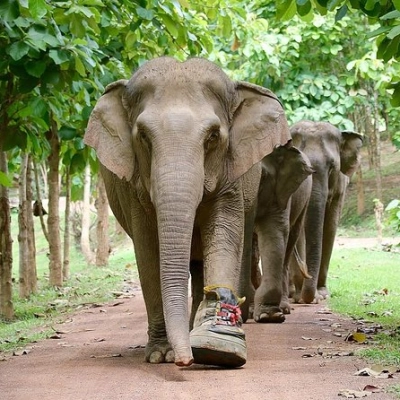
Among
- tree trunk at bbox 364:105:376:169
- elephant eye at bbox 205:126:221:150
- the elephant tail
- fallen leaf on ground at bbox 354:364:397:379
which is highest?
tree trunk at bbox 364:105:376:169

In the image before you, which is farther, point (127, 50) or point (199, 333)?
point (127, 50)

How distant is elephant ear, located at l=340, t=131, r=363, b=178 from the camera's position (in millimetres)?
13648

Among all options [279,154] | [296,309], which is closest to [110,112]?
[279,154]

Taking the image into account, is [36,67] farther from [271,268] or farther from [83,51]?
[271,268]

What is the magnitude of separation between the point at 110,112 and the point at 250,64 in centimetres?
1338

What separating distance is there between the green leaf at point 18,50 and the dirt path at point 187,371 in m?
2.38

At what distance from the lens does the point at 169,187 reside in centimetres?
663

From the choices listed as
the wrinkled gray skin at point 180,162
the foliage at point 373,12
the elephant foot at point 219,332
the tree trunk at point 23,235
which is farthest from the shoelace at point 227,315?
the tree trunk at point 23,235

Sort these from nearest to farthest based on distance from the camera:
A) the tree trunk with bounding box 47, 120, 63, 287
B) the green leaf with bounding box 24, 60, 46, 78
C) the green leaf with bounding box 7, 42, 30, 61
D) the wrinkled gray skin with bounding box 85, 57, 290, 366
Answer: the wrinkled gray skin with bounding box 85, 57, 290, 366 < the green leaf with bounding box 7, 42, 30, 61 < the green leaf with bounding box 24, 60, 46, 78 < the tree trunk with bounding box 47, 120, 63, 287

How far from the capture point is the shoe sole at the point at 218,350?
6727 mm

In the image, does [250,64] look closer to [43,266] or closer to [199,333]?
[43,266]

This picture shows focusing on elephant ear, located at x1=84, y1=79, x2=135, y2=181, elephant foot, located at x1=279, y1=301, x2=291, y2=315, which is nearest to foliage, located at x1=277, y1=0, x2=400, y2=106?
elephant ear, located at x1=84, y1=79, x2=135, y2=181

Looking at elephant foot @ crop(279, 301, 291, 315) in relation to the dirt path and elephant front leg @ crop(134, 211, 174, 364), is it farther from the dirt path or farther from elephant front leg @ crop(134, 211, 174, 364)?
elephant front leg @ crop(134, 211, 174, 364)

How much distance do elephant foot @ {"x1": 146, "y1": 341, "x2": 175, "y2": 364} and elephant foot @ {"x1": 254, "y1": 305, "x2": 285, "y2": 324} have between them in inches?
114
